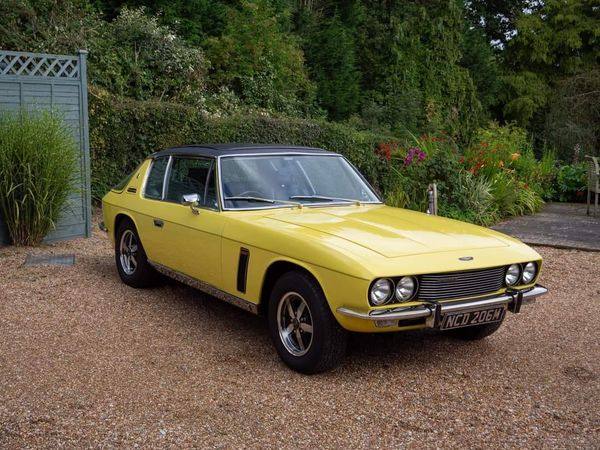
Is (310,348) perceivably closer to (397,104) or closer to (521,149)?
(521,149)

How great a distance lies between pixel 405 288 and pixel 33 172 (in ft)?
18.3

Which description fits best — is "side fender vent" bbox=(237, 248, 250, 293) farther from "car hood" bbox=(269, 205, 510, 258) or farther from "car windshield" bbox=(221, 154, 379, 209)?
"car windshield" bbox=(221, 154, 379, 209)

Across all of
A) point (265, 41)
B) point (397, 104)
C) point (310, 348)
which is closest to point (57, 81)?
point (310, 348)

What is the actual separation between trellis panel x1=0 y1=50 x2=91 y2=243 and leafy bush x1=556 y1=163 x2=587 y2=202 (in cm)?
1100

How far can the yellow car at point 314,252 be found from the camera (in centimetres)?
428

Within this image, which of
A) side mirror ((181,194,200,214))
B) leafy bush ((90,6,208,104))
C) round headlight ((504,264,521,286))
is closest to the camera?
round headlight ((504,264,521,286))

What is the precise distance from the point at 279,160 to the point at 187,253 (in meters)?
1.07

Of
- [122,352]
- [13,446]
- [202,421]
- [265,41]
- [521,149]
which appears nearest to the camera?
[13,446]

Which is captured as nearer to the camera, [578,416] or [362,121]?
[578,416]

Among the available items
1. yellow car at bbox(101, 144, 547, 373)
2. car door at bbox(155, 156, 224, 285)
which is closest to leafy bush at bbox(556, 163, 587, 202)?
yellow car at bbox(101, 144, 547, 373)

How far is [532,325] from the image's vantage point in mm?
5965

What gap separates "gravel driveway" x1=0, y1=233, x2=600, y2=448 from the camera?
3.74 metres

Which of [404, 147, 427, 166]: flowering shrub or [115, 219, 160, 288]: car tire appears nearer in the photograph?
[115, 219, 160, 288]: car tire

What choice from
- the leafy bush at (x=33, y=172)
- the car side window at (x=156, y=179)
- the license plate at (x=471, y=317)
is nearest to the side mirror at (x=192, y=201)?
the car side window at (x=156, y=179)
